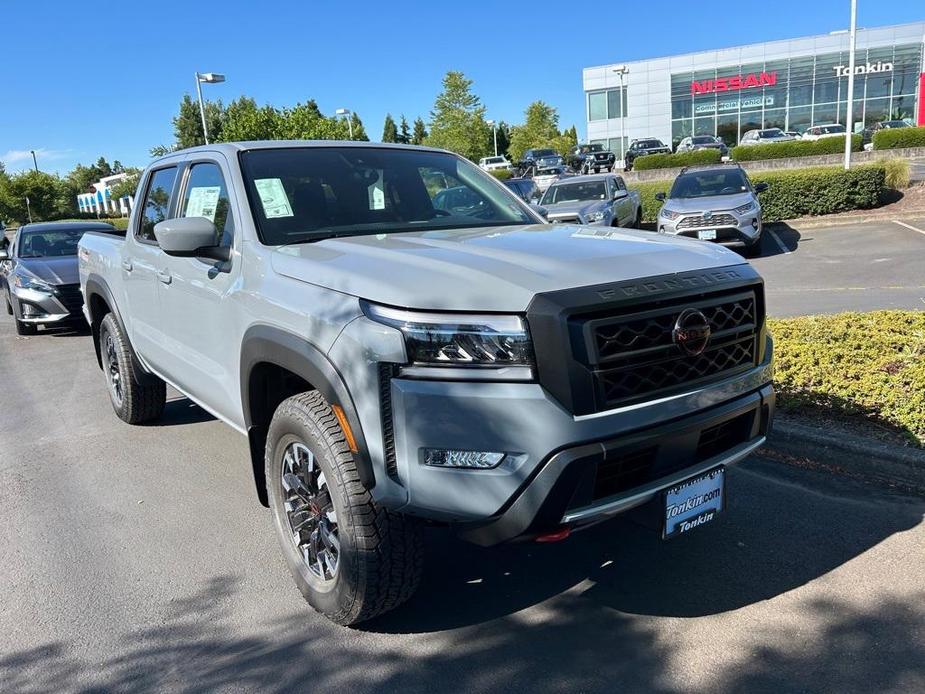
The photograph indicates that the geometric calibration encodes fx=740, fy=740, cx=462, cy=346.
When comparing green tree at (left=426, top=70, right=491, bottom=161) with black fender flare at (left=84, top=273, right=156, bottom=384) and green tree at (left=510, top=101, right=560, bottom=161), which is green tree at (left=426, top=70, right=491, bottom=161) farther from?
black fender flare at (left=84, top=273, right=156, bottom=384)

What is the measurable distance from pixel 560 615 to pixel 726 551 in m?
1.00

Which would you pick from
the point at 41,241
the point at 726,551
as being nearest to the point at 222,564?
the point at 726,551

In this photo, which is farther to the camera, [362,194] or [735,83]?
[735,83]

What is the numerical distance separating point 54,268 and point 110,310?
603 centimetres

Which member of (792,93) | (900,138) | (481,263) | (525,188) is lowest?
(525,188)

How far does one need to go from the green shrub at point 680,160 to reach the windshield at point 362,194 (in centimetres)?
2663

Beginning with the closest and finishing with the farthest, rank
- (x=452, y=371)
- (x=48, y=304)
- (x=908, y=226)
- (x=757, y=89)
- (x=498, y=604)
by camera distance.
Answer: (x=452, y=371) < (x=498, y=604) < (x=48, y=304) < (x=908, y=226) < (x=757, y=89)

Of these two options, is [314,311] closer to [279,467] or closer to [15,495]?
[279,467]

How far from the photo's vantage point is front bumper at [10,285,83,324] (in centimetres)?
1045

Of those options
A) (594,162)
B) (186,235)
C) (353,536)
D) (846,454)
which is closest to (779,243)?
(846,454)

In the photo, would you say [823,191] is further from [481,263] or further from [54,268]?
[481,263]

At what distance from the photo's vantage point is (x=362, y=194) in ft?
12.9

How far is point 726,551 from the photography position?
11.8 ft

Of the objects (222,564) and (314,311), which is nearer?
(314,311)
